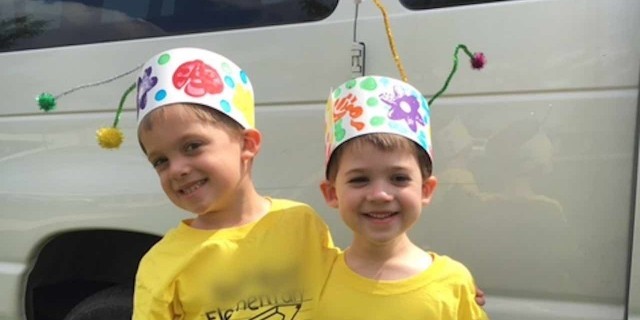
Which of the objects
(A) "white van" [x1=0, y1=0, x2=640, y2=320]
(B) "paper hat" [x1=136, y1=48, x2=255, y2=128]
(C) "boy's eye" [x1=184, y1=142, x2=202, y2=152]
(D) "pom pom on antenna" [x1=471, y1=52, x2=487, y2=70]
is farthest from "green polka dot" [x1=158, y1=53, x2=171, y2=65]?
(D) "pom pom on antenna" [x1=471, y1=52, x2=487, y2=70]

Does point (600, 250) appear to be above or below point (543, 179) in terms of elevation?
below

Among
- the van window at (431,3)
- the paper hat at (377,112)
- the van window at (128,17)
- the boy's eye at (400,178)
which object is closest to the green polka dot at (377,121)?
the paper hat at (377,112)

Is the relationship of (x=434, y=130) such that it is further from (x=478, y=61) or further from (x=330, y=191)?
(x=330, y=191)

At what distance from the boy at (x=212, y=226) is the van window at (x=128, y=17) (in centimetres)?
60

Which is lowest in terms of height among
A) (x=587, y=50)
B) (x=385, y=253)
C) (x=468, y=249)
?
(x=468, y=249)

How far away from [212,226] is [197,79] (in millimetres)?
388

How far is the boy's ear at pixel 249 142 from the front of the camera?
1.98 m

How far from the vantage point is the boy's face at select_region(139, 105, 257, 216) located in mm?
1861

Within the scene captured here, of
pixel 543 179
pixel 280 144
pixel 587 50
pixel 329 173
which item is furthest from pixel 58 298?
pixel 587 50

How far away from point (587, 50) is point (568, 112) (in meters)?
0.18

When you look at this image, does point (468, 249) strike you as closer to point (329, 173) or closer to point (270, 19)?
point (329, 173)

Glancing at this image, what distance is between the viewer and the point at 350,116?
183 centimetres

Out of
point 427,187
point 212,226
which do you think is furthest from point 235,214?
point 427,187

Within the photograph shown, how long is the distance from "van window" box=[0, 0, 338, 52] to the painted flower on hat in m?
0.62
